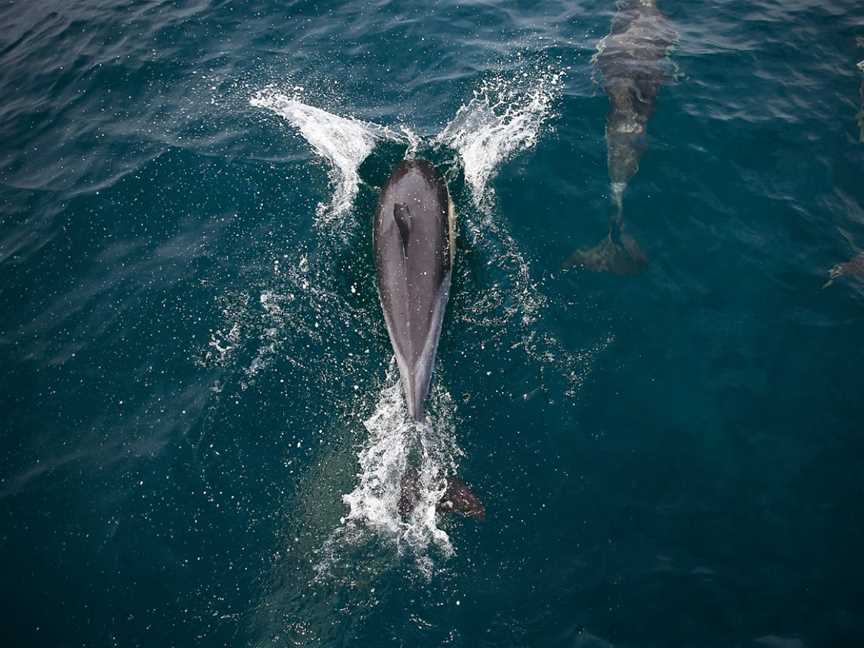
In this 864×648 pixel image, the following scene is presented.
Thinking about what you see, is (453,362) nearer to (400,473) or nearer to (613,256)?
(400,473)

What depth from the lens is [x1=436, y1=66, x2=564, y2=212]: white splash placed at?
12.4m

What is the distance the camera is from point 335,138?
43.1ft

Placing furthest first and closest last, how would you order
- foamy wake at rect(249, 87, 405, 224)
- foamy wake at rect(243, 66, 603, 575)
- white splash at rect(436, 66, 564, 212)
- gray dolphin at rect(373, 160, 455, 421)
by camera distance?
white splash at rect(436, 66, 564, 212), foamy wake at rect(249, 87, 405, 224), gray dolphin at rect(373, 160, 455, 421), foamy wake at rect(243, 66, 603, 575)

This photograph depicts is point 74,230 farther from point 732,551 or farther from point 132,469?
point 732,551

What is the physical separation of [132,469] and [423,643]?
5444 millimetres

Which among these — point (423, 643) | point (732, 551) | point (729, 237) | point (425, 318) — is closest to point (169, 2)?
point (425, 318)

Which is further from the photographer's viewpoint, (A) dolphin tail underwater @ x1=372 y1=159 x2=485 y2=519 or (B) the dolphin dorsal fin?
(B) the dolphin dorsal fin

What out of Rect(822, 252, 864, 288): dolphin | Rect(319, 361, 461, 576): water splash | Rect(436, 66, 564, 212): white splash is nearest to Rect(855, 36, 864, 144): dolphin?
Rect(822, 252, 864, 288): dolphin

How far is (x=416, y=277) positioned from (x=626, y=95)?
7897 mm

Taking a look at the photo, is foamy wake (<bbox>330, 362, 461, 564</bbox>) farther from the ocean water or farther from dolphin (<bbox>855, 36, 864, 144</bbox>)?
dolphin (<bbox>855, 36, 864, 144</bbox>)

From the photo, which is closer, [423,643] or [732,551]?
[423,643]

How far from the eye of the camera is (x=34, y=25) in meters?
19.6

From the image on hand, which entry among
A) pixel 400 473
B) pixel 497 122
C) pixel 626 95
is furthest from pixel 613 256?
pixel 400 473

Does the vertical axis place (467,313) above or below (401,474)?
above
